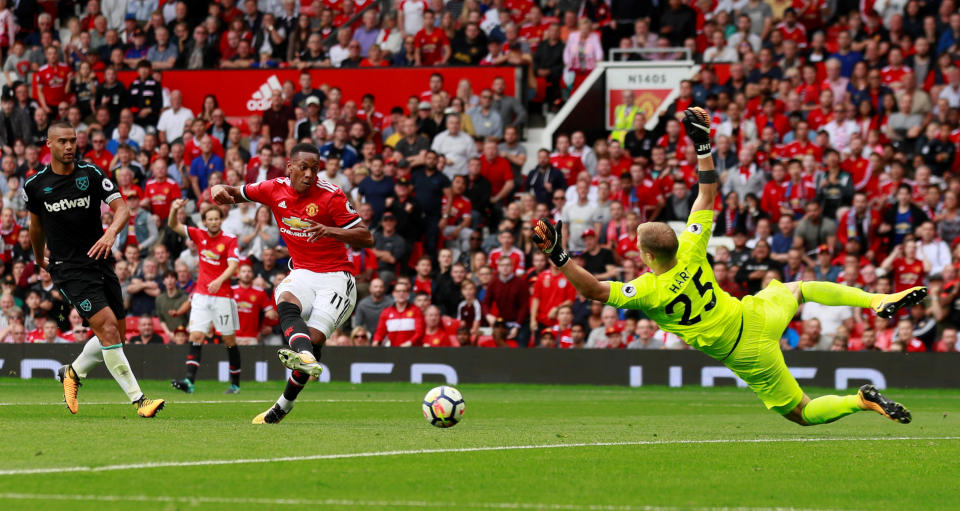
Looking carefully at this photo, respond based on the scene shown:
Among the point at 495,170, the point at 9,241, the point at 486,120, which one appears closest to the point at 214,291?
the point at 495,170

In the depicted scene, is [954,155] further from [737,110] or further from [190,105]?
[190,105]

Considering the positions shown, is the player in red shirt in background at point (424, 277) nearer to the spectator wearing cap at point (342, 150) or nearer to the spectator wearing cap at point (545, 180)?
the spectator wearing cap at point (545, 180)

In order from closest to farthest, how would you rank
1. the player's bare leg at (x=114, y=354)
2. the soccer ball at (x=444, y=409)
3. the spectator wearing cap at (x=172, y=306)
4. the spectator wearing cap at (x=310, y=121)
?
the soccer ball at (x=444, y=409) → the player's bare leg at (x=114, y=354) → the spectator wearing cap at (x=172, y=306) → the spectator wearing cap at (x=310, y=121)

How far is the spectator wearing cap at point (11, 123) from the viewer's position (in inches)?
1114

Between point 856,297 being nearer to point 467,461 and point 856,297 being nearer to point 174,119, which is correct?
point 467,461

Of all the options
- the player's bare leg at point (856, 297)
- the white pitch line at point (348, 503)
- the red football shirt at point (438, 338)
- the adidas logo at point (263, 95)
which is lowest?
the red football shirt at point (438, 338)

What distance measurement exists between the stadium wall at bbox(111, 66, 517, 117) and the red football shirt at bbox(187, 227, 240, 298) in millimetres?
9003

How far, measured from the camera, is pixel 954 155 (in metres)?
22.1

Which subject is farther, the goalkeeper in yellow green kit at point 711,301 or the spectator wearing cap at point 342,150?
the spectator wearing cap at point 342,150

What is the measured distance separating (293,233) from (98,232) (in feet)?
6.21

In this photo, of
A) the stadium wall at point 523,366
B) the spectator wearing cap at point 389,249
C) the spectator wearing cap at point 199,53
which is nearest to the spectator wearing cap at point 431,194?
the spectator wearing cap at point 389,249

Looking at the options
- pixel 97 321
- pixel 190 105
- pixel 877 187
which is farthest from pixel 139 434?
pixel 190 105

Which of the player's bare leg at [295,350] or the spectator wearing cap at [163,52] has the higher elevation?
the spectator wearing cap at [163,52]

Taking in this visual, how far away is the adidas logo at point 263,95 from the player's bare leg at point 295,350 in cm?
1639
